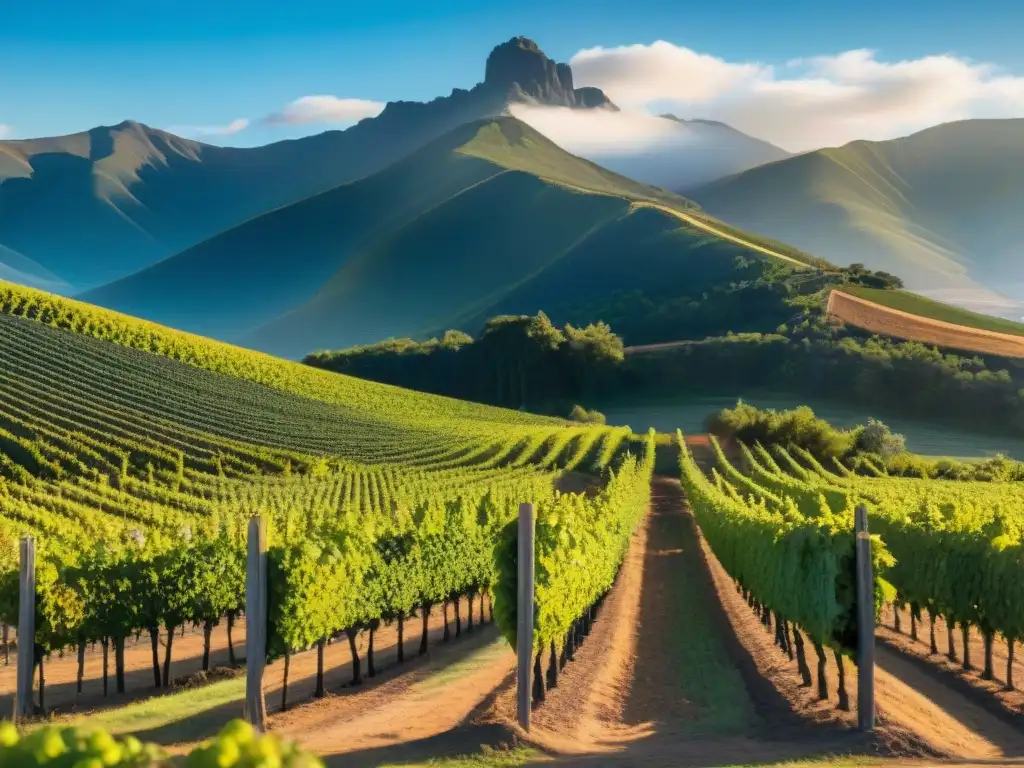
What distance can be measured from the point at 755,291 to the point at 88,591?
409 ft

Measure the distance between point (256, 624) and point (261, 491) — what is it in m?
36.6

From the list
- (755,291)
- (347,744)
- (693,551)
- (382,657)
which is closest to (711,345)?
(755,291)

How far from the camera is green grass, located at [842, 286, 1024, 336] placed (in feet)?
387

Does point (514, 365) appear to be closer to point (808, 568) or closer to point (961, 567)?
point (961, 567)

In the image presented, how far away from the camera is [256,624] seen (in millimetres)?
13617

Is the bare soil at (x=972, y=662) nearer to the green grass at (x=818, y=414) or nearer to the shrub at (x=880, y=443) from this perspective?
the shrub at (x=880, y=443)

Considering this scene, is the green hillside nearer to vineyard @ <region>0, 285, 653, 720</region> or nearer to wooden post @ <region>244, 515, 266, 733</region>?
vineyard @ <region>0, 285, 653, 720</region>

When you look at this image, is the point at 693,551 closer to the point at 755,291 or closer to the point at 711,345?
the point at 711,345

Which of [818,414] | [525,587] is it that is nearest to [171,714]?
[525,587]

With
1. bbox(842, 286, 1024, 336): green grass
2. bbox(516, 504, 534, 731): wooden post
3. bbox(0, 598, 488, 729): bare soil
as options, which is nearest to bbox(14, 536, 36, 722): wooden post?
bbox(0, 598, 488, 729): bare soil

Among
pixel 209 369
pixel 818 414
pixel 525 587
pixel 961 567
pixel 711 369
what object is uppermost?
pixel 711 369

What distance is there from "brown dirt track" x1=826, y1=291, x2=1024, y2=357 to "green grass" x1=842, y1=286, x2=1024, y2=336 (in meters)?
2.33

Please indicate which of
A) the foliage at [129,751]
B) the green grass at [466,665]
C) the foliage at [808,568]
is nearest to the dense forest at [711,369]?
the foliage at [808,568]

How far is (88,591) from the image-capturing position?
682 inches
